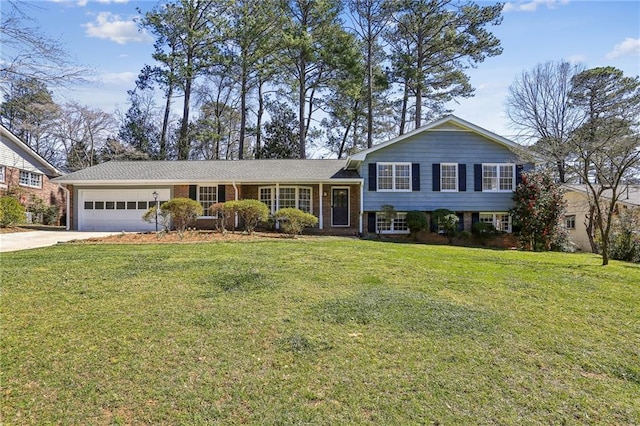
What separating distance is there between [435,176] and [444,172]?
1.67ft

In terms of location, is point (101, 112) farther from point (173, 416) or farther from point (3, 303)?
point (173, 416)

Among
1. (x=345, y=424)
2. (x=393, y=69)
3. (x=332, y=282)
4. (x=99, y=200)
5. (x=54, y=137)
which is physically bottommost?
(x=345, y=424)

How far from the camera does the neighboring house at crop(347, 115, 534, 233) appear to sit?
17109 millimetres

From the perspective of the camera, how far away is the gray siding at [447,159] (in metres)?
17.1

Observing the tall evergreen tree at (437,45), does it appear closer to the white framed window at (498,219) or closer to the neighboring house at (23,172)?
the white framed window at (498,219)

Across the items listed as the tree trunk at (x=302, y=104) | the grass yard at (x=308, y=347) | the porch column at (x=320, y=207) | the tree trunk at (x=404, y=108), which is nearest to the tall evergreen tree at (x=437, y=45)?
the tree trunk at (x=404, y=108)

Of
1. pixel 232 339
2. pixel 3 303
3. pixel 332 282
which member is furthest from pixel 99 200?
pixel 232 339

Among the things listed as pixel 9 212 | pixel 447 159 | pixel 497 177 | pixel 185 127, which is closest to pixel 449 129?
pixel 447 159

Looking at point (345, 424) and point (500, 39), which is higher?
point (500, 39)

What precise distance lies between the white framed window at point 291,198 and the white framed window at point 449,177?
20.0ft

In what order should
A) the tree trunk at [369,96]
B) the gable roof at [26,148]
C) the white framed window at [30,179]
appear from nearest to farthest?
the gable roof at [26,148], the white framed window at [30,179], the tree trunk at [369,96]

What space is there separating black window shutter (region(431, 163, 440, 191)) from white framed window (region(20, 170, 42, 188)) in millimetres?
22846

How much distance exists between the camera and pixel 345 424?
2895 mm

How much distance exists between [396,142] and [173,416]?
1570 centimetres
